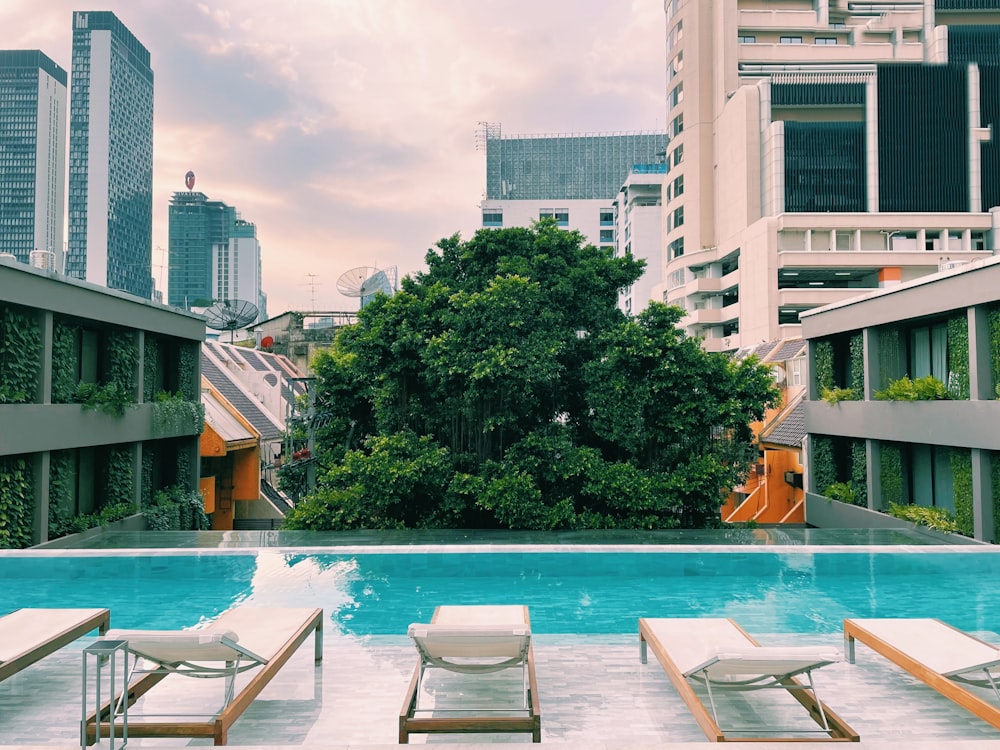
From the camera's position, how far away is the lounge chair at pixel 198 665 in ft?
15.0

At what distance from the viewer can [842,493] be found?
60.9 feet

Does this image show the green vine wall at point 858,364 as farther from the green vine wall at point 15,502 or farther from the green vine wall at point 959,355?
the green vine wall at point 15,502

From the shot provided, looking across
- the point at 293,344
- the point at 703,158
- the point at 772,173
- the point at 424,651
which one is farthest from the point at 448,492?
the point at 703,158

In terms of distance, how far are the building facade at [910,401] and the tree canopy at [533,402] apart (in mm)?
2971

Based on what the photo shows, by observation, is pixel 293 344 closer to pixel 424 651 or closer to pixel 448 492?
pixel 448 492

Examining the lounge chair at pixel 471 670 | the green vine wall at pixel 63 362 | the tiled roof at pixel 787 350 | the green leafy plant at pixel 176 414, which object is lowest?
the lounge chair at pixel 471 670

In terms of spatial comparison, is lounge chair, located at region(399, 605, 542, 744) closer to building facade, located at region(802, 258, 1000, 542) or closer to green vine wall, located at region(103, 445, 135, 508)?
building facade, located at region(802, 258, 1000, 542)

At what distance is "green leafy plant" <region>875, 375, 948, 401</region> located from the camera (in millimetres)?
14773

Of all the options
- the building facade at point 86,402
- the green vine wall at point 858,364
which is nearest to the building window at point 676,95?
the green vine wall at point 858,364

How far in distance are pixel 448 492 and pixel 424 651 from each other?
9766 mm

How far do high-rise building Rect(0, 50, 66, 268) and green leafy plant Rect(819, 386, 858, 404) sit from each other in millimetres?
202233

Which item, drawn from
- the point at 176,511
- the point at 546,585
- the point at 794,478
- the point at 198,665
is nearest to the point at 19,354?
the point at 176,511

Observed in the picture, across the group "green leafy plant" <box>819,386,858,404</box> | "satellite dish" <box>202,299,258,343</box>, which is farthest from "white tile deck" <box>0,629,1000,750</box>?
"satellite dish" <box>202,299,258,343</box>

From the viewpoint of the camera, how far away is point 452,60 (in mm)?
27844
